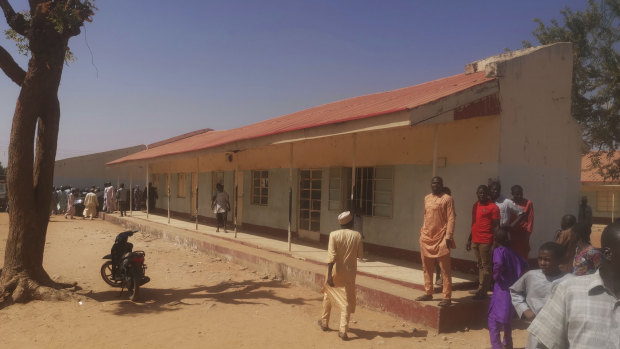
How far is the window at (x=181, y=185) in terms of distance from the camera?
18.5 metres

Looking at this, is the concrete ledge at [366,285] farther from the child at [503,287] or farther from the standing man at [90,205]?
the standing man at [90,205]

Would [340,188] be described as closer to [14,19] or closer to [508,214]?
[508,214]

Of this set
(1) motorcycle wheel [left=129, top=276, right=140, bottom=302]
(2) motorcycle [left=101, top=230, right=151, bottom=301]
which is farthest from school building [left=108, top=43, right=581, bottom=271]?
(1) motorcycle wheel [left=129, top=276, right=140, bottom=302]

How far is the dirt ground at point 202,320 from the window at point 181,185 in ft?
33.0

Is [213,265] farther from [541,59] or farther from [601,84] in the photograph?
[601,84]

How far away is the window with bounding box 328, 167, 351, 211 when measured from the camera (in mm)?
9867

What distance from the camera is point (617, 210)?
22297 mm

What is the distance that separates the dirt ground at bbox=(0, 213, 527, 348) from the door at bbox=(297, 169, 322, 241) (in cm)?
275

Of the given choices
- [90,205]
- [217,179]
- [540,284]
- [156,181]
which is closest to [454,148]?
[540,284]

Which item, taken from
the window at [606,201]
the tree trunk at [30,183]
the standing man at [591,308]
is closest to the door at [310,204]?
the tree trunk at [30,183]

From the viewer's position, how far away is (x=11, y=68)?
21.3 feet

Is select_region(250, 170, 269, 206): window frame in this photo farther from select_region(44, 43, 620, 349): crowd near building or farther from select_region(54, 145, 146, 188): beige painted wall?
select_region(54, 145, 146, 188): beige painted wall

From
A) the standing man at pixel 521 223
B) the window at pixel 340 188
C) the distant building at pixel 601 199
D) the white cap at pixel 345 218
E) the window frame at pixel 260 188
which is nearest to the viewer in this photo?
the white cap at pixel 345 218

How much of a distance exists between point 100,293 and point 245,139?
4277mm
